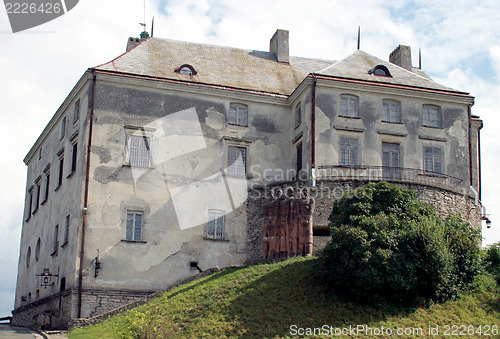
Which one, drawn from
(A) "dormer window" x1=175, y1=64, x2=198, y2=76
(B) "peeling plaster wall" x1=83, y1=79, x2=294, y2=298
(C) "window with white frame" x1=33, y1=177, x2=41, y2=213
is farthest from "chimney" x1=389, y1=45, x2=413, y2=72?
A: (C) "window with white frame" x1=33, y1=177, x2=41, y2=213

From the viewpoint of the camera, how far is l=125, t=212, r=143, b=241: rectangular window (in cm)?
3581

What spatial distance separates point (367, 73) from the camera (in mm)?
39781

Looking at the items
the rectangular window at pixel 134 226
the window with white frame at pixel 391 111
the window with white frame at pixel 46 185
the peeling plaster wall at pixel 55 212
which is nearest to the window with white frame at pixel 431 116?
the window with white frame at pixel 391 111

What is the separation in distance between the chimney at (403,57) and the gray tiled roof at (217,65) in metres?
4.15

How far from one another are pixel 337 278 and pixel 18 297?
23161 millimetres

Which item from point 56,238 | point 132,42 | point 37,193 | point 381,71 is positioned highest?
point 132,42

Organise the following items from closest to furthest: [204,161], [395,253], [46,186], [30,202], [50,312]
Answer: [395,253]
[50,312]
[204,161]
[46,186]
[30,202]

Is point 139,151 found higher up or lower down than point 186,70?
lower down

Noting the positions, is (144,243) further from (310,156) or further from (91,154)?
(310,156)

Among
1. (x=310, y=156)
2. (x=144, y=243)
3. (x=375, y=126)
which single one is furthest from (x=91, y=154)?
(x=375, y=126)

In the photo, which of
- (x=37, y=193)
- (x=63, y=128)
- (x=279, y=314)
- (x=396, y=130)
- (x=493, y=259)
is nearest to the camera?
(x=279, y=314)

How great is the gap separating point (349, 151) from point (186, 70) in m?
9.57

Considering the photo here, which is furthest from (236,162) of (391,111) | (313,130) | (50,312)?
(50,312)

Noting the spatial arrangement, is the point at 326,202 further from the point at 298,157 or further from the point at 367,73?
the point at 367,73
